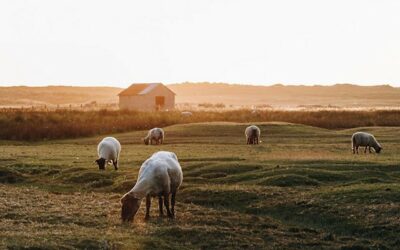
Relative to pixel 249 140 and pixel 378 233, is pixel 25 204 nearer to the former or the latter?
pixel 378 233

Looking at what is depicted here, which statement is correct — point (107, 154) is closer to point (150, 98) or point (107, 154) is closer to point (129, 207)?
point (129, 207)

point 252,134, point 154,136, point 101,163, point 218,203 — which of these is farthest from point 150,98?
point 218,203

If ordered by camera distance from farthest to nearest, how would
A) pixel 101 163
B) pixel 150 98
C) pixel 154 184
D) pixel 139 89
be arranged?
1. pixel 139 89
2. pixel 150 98
3. pixel 101 163
4. pixel 154 184

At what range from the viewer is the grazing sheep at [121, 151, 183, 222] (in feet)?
62.3

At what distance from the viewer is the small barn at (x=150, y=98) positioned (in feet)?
350

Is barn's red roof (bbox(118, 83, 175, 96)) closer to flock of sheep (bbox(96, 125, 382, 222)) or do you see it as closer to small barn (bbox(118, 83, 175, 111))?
small barn (bbox(118, 83, 175, 111))

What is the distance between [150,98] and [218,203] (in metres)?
84.0

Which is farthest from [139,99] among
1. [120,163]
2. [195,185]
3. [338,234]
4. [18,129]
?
[338,234]

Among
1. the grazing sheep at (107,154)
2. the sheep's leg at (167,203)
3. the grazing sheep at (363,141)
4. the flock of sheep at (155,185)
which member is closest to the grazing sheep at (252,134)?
the grazing sheep at (363,141)

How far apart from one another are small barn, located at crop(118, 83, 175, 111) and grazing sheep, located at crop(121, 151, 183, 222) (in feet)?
279

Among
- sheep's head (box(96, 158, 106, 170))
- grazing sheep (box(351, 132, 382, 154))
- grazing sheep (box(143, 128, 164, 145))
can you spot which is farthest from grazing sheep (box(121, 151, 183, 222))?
grazing sheep (box(143, 128, 164, 145))

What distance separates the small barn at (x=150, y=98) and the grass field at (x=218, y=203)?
6681 centimetres

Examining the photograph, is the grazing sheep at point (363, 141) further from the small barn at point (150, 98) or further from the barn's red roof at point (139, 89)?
the barn's red roof at point (139, 89)

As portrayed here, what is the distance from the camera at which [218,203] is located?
928 inches
